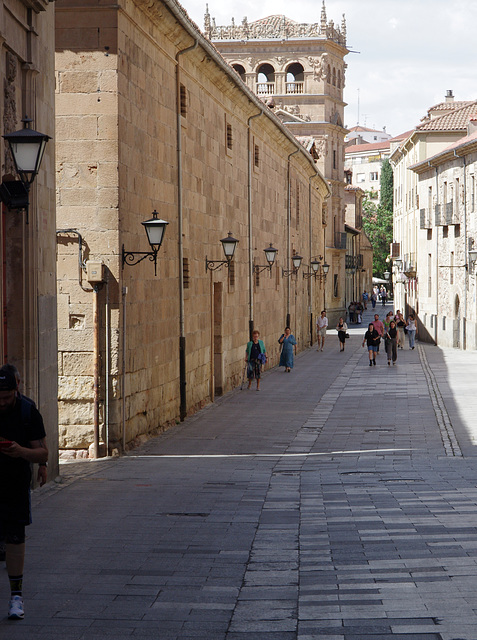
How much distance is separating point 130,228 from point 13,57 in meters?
4.22

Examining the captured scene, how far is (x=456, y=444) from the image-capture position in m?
14.2

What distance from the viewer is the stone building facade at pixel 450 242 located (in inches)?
1515

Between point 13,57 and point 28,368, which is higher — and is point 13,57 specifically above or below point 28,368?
above

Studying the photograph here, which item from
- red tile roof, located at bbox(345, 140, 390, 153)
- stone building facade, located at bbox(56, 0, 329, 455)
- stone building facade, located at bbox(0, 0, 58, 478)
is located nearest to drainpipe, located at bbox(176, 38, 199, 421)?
stone building facade, located at bbox(56, 0, 329, 455)

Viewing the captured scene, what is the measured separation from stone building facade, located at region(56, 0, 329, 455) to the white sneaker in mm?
7278

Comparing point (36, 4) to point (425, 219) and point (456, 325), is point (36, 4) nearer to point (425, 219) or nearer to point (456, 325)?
point (456, 325)

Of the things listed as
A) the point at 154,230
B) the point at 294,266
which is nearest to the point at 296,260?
the point at 294,266

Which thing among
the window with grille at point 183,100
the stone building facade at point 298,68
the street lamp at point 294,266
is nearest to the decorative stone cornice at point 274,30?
the stone building facade at point 298,68

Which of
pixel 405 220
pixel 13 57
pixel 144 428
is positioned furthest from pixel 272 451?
pixel 405 220

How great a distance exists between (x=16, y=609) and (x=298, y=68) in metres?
57.8

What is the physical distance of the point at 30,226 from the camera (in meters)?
9.71

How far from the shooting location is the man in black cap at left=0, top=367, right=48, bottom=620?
557cm

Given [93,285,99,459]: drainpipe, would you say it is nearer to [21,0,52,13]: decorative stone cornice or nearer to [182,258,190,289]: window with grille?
[21,0,52,13]: decorative stone cornice

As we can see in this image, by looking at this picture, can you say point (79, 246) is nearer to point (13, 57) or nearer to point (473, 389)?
point (13, 57)
